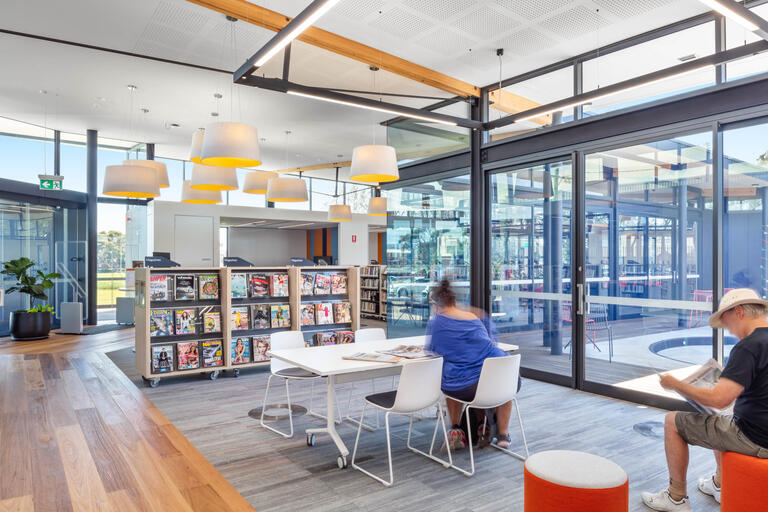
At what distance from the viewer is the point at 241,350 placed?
6977mm

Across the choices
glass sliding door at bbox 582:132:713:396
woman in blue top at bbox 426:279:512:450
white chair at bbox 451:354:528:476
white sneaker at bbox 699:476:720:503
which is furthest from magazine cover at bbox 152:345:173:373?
white sneaker at bbox 699:476:720:503

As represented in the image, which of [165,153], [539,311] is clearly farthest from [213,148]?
[165,153]

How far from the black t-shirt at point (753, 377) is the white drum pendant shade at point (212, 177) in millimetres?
5816

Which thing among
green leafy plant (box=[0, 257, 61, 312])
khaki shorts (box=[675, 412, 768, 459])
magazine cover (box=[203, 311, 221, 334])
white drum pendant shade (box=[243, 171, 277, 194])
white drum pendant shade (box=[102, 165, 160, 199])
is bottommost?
khaki shorts (box=[675, 412, 768, 459])

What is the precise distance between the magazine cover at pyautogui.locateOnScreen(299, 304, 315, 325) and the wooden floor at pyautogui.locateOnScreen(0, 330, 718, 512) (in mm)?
1251

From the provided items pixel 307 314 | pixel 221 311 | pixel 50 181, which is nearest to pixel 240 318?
pixel 221 311

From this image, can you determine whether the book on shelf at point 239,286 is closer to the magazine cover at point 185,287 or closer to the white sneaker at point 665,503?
the magazine cover at point 185,287

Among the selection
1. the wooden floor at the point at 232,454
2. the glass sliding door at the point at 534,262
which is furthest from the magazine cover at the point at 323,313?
the glass sliding door at the point at 534,262

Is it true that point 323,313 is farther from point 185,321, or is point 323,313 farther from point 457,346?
point 457,346

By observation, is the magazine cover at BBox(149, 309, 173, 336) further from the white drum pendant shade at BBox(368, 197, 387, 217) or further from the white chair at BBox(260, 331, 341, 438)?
the white drum pendant shade at BBox(368, 197, 387, 217)

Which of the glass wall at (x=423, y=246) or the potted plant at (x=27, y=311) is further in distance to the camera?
the potted plant at (x=27, y=311)

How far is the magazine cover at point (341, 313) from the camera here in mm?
7539

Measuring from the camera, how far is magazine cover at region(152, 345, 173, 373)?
21.0 ft

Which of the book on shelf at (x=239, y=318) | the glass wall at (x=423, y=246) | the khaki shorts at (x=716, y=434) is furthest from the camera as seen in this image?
the glass wall at (x=423, y=246)
